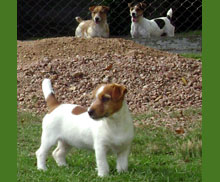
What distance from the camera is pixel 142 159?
22.4 feet

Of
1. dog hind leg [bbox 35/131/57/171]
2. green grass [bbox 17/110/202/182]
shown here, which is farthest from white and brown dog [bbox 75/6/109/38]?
dog hind leg [bbox 35/131/57/171]

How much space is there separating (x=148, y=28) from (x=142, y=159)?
11.1 metres

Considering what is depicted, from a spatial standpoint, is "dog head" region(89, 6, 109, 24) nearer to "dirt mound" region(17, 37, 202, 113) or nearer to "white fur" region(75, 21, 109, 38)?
"white fur" region(75, 21, 109, 38)

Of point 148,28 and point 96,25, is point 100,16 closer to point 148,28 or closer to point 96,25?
point 96,25

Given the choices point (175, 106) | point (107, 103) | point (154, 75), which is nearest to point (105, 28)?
point (154, 75)

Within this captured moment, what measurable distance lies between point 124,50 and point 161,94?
7.80 feet

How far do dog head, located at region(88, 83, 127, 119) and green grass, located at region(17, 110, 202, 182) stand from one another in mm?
696

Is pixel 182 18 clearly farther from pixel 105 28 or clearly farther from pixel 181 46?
pixel 181 46

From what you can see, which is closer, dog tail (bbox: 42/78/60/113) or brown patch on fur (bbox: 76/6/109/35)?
dog tail (bbox: 42/78/60/113)

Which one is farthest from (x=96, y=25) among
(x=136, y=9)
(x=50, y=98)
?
(x=50, y=98)

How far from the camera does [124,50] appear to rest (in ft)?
39.7

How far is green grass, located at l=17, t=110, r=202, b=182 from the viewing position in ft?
19.8

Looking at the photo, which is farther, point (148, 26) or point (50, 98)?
point (148, 26)

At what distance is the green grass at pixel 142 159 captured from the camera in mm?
6027
